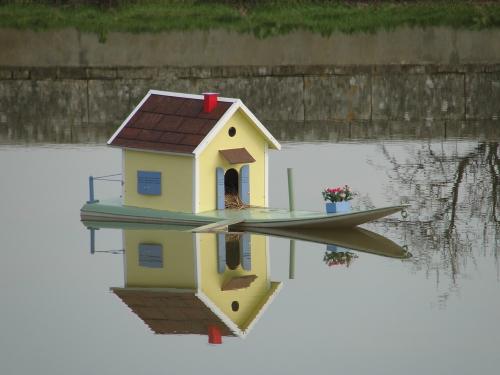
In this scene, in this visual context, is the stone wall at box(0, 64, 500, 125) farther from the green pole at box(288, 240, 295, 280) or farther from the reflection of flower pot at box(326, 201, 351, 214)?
the green pole at box(288, 240, 295, 280)

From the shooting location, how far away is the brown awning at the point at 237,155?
1994 cm

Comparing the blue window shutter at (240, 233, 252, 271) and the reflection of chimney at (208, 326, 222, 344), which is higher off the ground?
the blue window shutter at (240, 233, 252, 271)

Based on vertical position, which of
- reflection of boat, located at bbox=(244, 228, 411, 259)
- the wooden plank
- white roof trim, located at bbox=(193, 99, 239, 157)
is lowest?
reflection of boat, located at bbox=(244, 228, 411, 259)

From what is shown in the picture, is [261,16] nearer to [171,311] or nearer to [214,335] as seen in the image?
[171,311]

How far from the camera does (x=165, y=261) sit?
18.4 meters

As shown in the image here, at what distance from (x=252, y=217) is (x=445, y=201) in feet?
10.1

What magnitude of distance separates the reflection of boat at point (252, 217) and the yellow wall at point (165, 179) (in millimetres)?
104

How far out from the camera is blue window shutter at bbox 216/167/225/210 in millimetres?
20016

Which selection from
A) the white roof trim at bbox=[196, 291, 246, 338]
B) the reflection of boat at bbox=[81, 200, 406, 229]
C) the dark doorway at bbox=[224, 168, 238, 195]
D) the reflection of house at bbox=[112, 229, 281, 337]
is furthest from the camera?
the dark doorway at bbox=[224, 168, 238, 195]

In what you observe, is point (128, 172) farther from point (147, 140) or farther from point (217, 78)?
Result: point (217, 78)

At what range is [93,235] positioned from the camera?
20188 millimetres

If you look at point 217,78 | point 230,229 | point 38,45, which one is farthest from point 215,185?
point 38,45

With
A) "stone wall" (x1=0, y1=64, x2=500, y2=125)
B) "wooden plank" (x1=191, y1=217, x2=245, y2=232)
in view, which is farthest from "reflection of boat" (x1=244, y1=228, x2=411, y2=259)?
"stone wall" (x1=0, y1=64, x2=500, y2=125)

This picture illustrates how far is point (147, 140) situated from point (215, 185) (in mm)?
912
